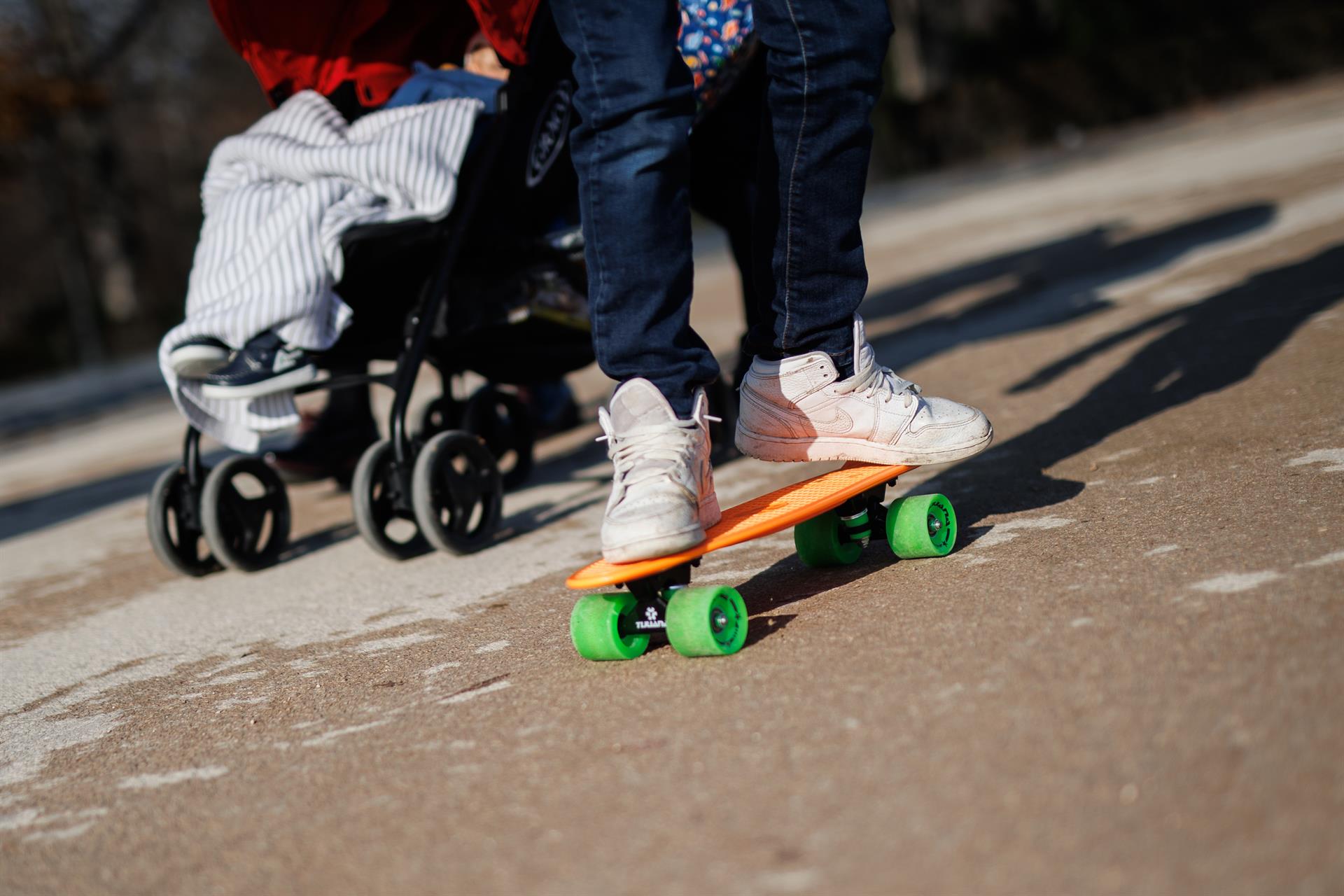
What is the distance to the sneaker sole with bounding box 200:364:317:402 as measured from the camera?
313 cm

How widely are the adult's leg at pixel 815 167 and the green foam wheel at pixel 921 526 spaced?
0.94 feet

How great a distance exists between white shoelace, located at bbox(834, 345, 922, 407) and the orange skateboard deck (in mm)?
133

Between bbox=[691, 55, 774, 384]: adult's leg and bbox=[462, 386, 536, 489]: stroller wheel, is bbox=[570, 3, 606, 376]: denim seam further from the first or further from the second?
bbox=[462, 386, 536, 489]: stroller wheel

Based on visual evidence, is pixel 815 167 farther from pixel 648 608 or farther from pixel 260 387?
pixel 260 387

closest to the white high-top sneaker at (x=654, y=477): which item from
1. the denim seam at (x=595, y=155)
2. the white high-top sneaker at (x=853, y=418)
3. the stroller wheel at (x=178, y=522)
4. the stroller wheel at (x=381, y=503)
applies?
the denim seam at (x=595, y=155)

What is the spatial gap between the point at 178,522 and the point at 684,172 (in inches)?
78.4

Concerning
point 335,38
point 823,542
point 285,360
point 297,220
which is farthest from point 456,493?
point 335,38

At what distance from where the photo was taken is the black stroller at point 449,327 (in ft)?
10.9

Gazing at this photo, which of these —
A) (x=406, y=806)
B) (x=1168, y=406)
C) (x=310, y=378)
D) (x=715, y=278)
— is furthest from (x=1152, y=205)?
(x=406, y=806)

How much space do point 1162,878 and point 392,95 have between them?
3148mm

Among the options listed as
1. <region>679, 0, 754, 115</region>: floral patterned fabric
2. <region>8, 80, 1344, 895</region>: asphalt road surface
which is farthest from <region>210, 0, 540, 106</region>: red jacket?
<region>8, 80, 1344, 895</region>: asphalt road surface

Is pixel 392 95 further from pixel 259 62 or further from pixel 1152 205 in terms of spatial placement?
pixel 1152 205

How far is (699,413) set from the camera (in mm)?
2256

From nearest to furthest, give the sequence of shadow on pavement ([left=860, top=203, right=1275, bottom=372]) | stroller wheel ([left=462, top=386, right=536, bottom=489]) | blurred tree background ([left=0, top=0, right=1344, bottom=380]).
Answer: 1. stroller wheel ([left=462, top=386, right=536, bottom=489])
2. shadow on pavement ([left=860, top=203, right=1275, bottom=372])
3. blurred tree background ([left=0, top=0, right=1344, bottom=380])
